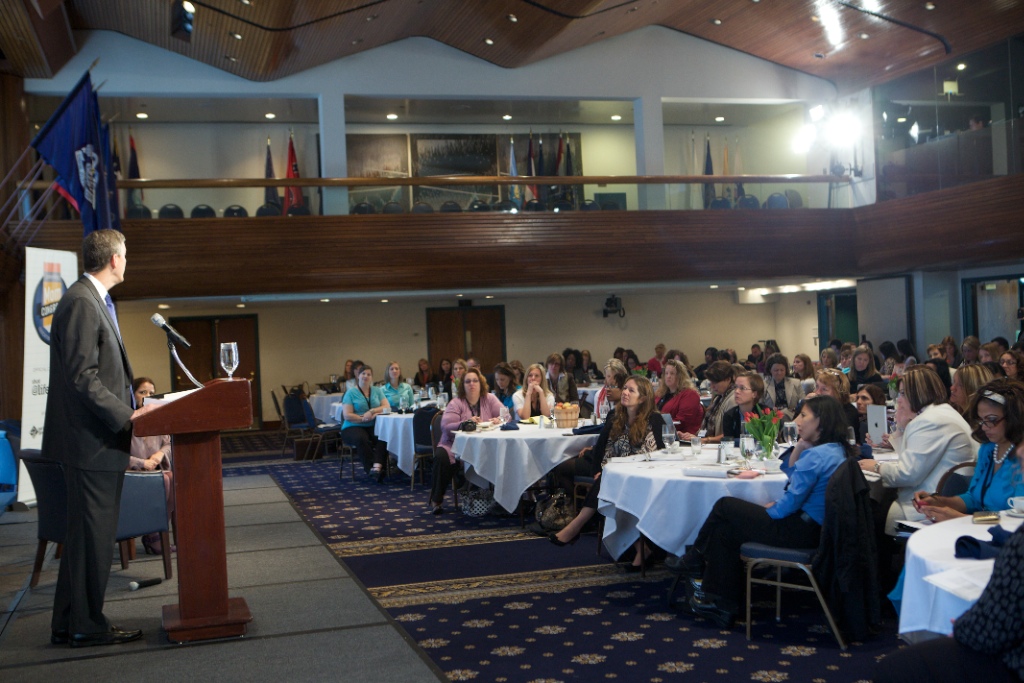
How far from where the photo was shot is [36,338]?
898cm

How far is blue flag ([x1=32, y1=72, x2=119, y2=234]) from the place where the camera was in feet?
29.4

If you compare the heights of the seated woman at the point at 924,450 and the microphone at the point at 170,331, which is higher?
the microphone at the point at 170,331

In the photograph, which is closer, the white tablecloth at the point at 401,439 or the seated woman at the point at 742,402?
the seated woman at the point at 742,402

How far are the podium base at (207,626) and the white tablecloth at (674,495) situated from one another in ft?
7.34

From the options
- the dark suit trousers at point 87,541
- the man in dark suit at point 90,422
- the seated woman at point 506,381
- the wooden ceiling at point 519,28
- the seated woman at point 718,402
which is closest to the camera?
the man in dark suit at point 90,422

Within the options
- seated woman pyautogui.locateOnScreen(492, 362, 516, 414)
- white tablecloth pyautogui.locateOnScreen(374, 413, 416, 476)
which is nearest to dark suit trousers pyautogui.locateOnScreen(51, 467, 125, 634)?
white tablecloth pyautogui.locateOnScreen(374, 413, 416, 476)

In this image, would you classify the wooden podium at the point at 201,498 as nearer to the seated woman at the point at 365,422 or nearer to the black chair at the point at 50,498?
the black chair at the point at 50,498

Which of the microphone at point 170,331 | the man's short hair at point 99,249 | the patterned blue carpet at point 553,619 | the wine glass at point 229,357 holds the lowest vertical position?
the patterned blue carpet at point 553,619

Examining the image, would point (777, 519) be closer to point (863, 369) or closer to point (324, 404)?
point (863, 369)

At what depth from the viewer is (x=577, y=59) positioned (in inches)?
661

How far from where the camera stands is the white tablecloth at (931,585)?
316 cm

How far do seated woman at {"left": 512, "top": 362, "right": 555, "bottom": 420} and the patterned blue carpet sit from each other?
5.37 feet

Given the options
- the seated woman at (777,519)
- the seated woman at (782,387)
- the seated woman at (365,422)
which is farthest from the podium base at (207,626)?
the seated woman at (365,422)

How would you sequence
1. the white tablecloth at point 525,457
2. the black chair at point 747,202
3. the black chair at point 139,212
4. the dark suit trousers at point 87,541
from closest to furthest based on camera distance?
the dark suit trousers at point 87,541
the white tablecloth at point 525,457
the black chair at point 139,212
the black chair at point 747,202
